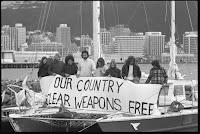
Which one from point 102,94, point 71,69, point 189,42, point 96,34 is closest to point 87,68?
point 71,69

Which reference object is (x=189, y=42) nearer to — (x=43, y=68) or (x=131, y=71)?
(x=43, y=68)

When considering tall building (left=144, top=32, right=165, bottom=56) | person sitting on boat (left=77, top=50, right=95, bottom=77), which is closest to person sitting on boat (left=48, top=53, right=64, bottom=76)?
person sitting on boat (left=77, top=50, right=95, bottom=77)

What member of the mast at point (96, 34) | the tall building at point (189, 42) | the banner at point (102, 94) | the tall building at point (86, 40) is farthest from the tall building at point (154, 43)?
the banner at point (102, 94)

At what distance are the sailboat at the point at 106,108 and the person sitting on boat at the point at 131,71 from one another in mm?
511

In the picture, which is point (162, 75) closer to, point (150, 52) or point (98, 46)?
point (98, 46)

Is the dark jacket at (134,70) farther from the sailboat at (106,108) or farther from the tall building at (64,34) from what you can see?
the tall building at (64,34)

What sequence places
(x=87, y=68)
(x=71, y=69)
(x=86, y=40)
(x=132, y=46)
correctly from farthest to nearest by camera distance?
(x=132, y=46)
(x=86, y=40)
(x=71, y=69)
(x=87, y=68)

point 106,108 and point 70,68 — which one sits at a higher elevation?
point 70,68

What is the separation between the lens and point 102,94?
1762 cm

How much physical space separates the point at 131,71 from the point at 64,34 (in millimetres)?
40018

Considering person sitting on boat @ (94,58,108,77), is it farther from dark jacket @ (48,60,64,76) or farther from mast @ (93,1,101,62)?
mast @ (93,1,101,62)

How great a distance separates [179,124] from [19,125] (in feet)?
16.2

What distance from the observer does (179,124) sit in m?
18.0

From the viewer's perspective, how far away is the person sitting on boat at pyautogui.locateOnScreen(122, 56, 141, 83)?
17.8 m
